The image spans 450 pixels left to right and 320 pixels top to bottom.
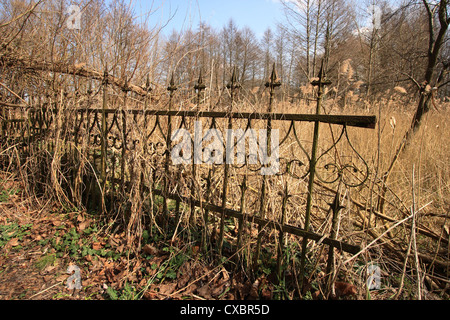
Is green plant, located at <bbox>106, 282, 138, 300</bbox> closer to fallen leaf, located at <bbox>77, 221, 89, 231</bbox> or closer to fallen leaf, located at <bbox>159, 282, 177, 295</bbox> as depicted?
fallen leaf, located at <bbox>159, 282, 177, 295</bbox>

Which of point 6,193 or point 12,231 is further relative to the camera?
point 6,193

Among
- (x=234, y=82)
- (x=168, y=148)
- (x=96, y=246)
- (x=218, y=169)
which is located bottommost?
(x=96, y=246)

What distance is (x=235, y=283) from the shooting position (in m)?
1.72

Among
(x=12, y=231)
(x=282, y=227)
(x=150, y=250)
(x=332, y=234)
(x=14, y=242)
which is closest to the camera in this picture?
(x=332, y=234)

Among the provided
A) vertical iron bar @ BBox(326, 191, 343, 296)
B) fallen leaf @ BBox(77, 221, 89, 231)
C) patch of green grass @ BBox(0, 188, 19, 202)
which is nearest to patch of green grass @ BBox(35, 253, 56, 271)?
fallen leaf @ BBox(77, 221, 89, 231)

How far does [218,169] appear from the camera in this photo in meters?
2.54

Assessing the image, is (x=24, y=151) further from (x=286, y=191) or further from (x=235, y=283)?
(x=286, y=191)

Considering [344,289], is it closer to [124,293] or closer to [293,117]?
[293,117]

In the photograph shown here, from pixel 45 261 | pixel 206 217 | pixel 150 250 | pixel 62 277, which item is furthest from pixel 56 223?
pixel 206 217

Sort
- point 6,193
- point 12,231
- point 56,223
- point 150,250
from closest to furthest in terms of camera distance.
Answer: point 150,250 → point 12,231 → point 56,223 → point 6,193

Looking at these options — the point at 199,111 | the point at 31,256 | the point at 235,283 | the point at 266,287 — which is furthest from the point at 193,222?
the point at 31,256

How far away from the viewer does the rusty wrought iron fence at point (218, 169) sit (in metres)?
1.54

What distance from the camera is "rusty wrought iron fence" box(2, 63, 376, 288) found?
5.07 ft

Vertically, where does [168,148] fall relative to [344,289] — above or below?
above
